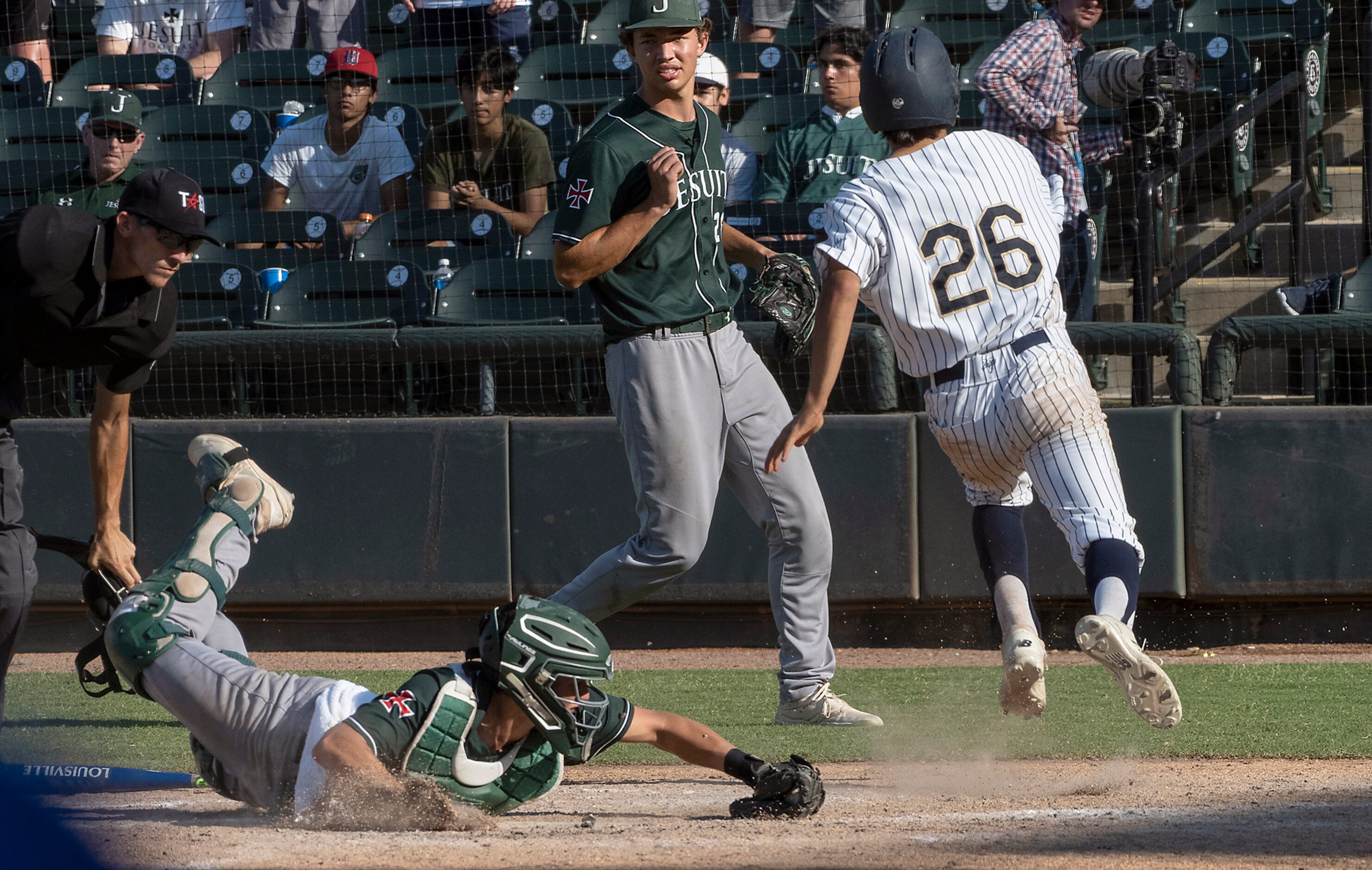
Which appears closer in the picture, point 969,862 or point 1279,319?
point 969,862

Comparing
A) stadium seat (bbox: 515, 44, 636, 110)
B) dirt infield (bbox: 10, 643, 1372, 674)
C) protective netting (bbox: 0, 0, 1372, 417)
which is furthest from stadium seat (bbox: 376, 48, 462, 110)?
dirt infield (bbox: 10, 643, 1372, 674)

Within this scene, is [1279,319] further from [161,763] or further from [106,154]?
[106,154]

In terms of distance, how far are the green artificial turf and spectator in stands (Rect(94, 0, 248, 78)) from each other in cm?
456

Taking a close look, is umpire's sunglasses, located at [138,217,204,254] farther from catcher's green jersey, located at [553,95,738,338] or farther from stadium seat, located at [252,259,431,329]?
stadium seat, located at [252,259,431,329]

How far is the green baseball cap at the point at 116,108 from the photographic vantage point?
6062 mm

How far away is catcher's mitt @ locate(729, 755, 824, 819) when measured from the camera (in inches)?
114

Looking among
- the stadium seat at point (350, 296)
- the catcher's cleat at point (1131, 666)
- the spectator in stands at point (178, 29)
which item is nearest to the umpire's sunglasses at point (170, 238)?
the catcher's cleat at point (1131, 666)

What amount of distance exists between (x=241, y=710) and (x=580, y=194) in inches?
59.3

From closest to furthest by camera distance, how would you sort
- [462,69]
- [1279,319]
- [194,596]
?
1. [194,596]
2. [1279,319]
3. [462,69]

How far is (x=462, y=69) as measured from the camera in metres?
6.71

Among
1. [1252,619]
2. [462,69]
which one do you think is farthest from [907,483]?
A: [462,69]

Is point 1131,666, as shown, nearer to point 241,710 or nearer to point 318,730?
point 318,730

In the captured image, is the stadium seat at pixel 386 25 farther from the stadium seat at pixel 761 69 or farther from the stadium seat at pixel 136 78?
the stadium seat at pixel 761 69

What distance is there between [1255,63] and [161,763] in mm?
6438
